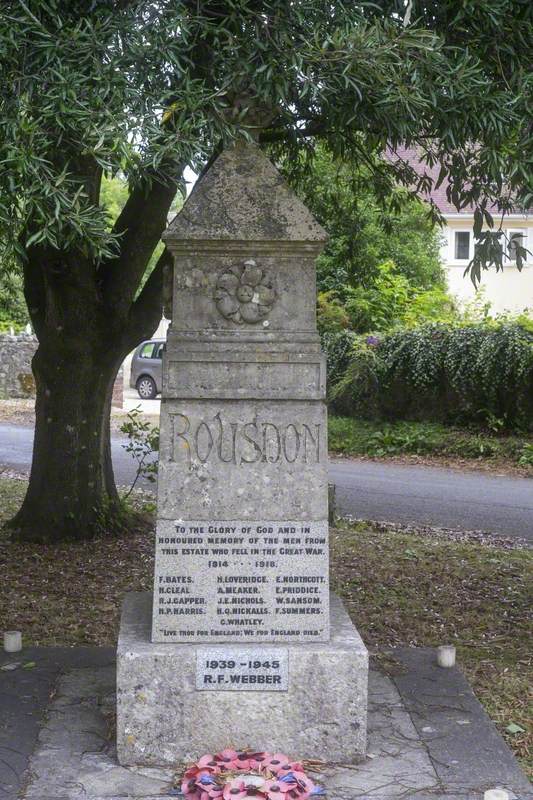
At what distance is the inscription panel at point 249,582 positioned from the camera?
450cm

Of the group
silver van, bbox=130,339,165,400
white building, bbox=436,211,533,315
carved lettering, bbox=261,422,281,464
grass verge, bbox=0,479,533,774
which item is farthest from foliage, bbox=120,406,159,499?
white building, bbox=436,211,533,315

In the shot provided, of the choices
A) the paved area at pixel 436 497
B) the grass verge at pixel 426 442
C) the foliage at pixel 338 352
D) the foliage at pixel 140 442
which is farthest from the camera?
the foliage at pixel 338 352

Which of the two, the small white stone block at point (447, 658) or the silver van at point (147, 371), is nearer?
the small white stone block at point (447, 658)

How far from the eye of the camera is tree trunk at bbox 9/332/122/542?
891 cm

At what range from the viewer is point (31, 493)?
9195 millimetres

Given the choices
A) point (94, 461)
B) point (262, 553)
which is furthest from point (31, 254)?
point (262, 553)

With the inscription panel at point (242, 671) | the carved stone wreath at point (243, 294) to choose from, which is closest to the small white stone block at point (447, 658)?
the inscription panel at point (242, 671)

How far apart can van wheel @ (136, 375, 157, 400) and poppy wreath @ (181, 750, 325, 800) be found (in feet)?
80.6

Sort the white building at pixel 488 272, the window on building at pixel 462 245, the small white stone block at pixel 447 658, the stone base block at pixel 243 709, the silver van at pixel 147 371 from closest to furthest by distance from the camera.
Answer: the stone base block at pixel 243 709, the small white stone block at pixel 447 658, the silver van at pixel 147 371, the white building at pixel 488 272, the window on building at pixel 462 245

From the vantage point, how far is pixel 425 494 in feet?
45.5

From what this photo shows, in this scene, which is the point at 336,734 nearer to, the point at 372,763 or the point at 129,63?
the point at 372,763

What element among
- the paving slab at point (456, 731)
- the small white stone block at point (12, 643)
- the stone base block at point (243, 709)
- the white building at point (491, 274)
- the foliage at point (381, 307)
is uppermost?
the white building at point (491, 274)

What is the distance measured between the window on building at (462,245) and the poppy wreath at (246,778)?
3219cm

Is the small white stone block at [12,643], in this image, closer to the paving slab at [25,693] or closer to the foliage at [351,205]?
the paving slab at [25,693]
